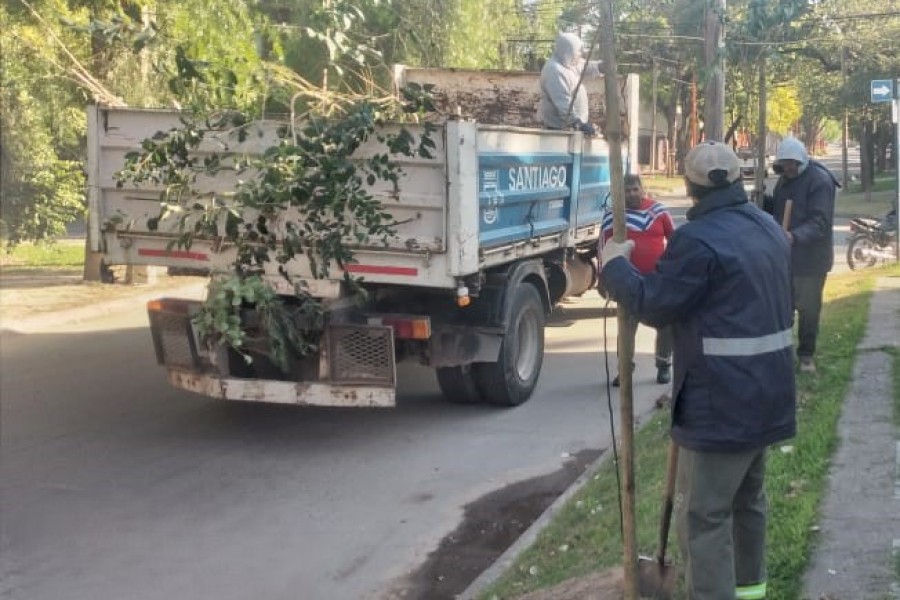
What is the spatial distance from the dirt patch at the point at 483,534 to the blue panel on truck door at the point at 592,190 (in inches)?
129

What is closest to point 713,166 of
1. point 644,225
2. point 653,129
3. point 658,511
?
point 658,511

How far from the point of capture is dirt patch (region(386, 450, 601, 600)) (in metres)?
5.38

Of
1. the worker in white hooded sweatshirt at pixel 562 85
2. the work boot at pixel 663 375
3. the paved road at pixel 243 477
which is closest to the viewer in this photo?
the paved road at pixel 243 477

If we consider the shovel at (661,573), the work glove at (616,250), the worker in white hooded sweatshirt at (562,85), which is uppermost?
the worker in white hooded sweatshirt at (562,85)

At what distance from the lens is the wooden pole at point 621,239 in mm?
3816

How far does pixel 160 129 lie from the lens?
309 inches

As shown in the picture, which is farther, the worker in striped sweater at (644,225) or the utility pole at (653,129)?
the utility pole at (653,129)

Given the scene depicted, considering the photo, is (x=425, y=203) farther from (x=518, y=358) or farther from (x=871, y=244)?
(x=871, y=244)

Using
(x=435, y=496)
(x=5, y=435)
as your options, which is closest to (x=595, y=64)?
(x=435, y=496)

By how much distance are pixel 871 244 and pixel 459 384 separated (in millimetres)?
12352

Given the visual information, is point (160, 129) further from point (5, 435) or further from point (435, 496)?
point (435, 496)

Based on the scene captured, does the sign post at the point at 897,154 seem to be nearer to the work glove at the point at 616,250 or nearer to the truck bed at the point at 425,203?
the truck bed at the point at 425,203

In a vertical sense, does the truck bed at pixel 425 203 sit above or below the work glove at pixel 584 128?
below

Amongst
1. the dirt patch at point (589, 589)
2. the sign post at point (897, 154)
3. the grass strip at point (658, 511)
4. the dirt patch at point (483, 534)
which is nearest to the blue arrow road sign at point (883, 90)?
the sign post at point (897, 154)
